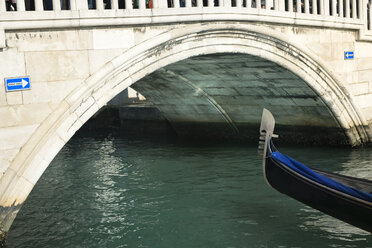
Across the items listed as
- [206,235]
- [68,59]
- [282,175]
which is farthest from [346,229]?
[68,59]

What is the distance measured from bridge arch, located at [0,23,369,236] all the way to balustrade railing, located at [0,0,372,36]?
0.68ft

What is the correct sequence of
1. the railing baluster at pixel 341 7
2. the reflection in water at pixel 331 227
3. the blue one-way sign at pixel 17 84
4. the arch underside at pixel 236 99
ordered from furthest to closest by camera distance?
the railing baluster at pixel 341 7 < the arch underside at pixel 236 99 < the reflection in water at pixel 331 227 < the blue one-way sign at pixel 17 84

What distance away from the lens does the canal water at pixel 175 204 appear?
14.8ft

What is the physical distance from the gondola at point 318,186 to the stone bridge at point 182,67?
3.90ft

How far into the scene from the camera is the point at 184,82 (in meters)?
8.06

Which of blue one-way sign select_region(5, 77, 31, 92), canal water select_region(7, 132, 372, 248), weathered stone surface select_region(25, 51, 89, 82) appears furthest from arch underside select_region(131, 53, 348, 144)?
blue one-way sign select_region(5, 77, 31, 92)

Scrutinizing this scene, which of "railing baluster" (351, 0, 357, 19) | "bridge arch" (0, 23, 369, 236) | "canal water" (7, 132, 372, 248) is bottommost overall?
"canal water" (7, 132, 372, 248)

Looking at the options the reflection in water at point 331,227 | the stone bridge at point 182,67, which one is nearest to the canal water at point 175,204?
the reflection in water at point 331,227

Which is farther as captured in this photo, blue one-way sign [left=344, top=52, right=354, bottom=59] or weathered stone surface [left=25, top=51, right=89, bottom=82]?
blue one-way sign [left=344, top=52, right=354, bottom=59]

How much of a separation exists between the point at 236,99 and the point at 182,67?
1.15m

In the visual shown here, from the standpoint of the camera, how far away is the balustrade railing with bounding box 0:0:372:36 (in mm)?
4168

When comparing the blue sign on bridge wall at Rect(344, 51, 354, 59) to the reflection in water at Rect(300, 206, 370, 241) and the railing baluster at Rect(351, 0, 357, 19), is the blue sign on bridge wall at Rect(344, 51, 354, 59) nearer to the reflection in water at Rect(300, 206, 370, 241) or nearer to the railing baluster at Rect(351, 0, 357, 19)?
the railing baluster at Rect(351, 0, 357, 19)

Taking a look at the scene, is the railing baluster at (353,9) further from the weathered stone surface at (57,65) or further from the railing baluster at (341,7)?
the weathered stone surface at (57,65)

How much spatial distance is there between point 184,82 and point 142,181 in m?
2.02
